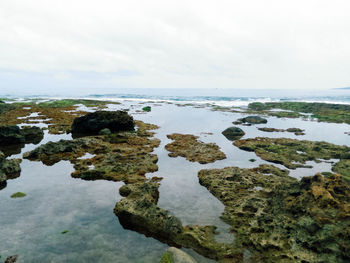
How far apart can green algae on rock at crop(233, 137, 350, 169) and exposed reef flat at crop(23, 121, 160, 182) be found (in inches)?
424

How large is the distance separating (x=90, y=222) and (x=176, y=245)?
4.22 metres

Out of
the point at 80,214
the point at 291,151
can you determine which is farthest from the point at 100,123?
the point at 291,151

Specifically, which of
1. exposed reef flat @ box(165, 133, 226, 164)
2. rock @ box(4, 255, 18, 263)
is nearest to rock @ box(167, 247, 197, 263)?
rock @ box(4, 255, 18, 263)

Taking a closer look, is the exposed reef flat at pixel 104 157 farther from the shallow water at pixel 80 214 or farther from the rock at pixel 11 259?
the rock at pixel 11 259

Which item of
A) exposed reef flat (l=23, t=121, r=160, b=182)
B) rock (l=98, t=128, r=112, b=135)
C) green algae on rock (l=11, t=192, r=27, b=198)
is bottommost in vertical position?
green algae on rock (l=11, t=192, r=27, b=198)

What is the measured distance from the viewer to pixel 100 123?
29562 millimetres

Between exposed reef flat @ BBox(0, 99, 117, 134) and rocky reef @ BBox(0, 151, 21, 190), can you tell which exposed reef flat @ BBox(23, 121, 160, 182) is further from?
exposed reef flat @ BBox(0, 99, 117, 134)

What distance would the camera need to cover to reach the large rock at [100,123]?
2934cm

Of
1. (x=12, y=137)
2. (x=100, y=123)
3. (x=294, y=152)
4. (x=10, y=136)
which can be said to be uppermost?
(x=100, y=123)

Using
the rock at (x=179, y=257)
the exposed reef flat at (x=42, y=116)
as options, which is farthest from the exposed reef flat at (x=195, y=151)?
the exposed reef flat at (x=42, y=116)

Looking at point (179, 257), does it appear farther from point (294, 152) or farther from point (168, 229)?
point (294, 152)

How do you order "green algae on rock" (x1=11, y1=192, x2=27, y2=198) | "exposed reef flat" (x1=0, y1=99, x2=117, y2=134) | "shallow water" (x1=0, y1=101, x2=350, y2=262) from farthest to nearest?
1. "exposed reef flat" (x1=0, y1=99, x2=117, y2=134)
2. "green algae on rock" (x1=11, y1=192, x2=27, y2=198)
3. "shallow water" (x1=0, y1=101, x2=350, y2=262)

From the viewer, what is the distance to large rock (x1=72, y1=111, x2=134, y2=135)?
29.3 meters

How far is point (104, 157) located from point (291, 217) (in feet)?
47.3
